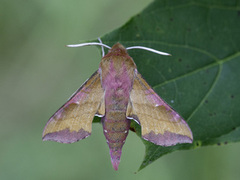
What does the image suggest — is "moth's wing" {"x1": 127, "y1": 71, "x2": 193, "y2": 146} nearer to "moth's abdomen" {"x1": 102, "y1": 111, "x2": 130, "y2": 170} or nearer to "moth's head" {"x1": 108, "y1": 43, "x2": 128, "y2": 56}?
"moth's abdomen" {"x1": 102, "y1": 111, "x2": 130, "y2": 170}

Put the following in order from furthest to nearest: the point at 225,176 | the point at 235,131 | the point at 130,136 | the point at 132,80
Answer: the point at 130,136 → the point at 225,176 → the point at 132,80 → the point at 235,131

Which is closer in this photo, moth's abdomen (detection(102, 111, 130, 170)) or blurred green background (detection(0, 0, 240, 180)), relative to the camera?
moth's abdomen (detection(102, 111, 130, 170))

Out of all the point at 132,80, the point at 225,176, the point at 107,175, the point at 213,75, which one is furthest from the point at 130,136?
the point at 213,75

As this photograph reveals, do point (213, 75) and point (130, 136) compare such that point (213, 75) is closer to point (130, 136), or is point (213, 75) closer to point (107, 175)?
point (130, 136)

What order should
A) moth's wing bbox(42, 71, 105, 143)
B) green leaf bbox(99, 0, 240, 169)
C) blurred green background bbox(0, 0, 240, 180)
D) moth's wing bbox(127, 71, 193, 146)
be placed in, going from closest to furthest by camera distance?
green leaf bbox(99, 0, 240, 169) → moth's wing bbox(127, 71, 193, 146) → moth's wing bbox(42, 71, 105, 143) → blurred green background bbox(0, 0, 240, 180)

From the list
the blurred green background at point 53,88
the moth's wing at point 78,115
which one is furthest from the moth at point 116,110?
the blurred green background at point 53,88

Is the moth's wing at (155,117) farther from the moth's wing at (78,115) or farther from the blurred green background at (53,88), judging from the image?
the blurred green background at (53,88)

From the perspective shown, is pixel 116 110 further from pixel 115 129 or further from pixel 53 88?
pixel 53 88

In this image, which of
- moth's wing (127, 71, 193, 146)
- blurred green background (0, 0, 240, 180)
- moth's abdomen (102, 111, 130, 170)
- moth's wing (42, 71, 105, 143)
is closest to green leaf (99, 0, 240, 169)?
moth's wing (127, 71, 193, 146)
